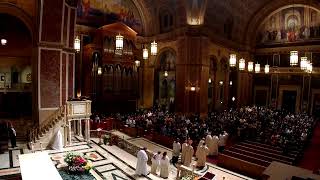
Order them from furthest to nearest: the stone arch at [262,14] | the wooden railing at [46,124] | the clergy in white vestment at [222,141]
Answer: the stone arch at [262,14] < the clergy in white vestment at [222,141] < the wooden railing at [46,124]

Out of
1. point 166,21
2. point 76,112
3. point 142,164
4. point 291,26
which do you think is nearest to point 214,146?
point 142,164

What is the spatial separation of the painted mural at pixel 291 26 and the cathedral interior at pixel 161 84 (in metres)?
0.10

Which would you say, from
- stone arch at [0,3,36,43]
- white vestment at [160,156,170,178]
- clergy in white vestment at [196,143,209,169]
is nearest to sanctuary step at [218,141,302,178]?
clergy in white vestment at [196,143,209,169]

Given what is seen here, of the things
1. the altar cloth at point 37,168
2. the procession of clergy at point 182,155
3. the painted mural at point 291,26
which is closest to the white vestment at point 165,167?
the procession of clergy at point 182,155

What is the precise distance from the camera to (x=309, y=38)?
2602 centimetres

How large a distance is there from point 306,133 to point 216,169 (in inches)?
276

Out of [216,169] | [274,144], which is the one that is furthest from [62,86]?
[274,144]

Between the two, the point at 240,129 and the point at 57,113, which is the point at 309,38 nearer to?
the point at 240,129

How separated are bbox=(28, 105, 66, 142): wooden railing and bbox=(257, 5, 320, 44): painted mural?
23.2 metres

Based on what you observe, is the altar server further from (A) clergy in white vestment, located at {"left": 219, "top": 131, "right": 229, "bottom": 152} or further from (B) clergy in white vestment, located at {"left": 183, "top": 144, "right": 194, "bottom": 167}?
(A) clergy in white vestment, located at {"left": 219, "top": 131, "right": 229, "bottom": 152}

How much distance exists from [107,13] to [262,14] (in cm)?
1585

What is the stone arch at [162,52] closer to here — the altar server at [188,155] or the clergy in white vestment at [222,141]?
the clergy in white vestment at [222,141]

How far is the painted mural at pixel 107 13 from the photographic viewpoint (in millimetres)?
22188

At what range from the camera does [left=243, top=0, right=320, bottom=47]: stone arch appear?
2433 centimetres
